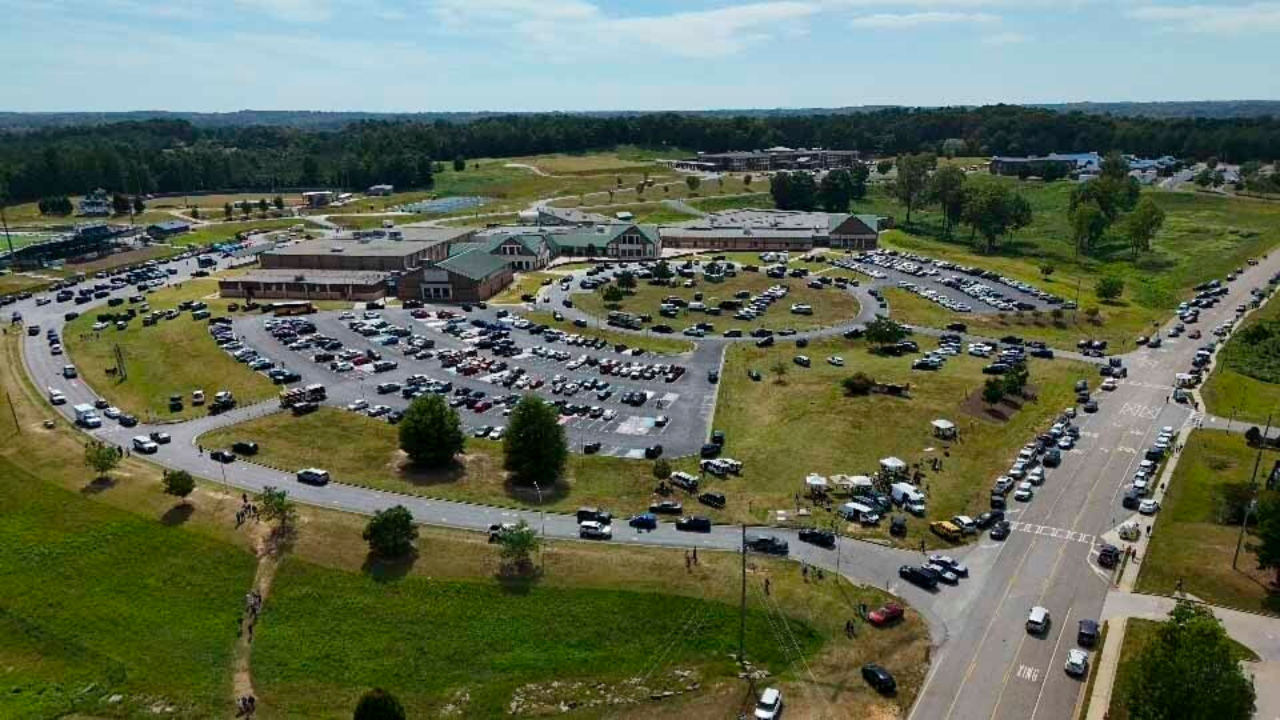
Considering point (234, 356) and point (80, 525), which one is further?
point (234, 356)

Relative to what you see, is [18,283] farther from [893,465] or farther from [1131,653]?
[1131,653]

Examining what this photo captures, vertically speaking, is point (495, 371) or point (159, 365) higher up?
point (159, 365)

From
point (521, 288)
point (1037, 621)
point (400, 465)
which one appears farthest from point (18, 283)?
point (1037, 621)

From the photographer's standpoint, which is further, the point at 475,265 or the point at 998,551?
the point at 475,265

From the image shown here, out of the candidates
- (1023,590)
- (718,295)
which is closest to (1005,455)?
(1023,590)

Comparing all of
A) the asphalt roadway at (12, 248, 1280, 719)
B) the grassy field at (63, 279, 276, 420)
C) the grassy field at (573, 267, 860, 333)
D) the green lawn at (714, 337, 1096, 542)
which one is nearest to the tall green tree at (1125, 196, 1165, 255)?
the grassy field at (573, 267, 860, 333)

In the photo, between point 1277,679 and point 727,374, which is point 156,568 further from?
point 1277,679
